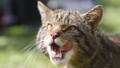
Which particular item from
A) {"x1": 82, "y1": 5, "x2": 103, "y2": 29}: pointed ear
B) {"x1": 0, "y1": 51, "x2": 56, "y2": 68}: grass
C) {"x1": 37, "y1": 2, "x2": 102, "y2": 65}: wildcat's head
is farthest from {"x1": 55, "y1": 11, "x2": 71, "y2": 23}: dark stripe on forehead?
{"x1": 0, "y1": 51, "x2": 56, "y2": 68}: grass

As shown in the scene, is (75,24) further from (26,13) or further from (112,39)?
(26,13)

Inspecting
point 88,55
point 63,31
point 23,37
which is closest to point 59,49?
point 63,31

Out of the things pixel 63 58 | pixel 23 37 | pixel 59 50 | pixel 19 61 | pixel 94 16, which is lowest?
pixel 19 61

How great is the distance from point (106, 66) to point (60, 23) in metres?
0.84

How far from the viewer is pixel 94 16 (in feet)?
27.8

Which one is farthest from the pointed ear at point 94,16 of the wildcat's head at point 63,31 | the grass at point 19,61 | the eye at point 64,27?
the grass at point 19,61

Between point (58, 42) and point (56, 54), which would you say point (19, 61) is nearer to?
point (56, 54)

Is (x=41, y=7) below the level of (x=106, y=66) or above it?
above

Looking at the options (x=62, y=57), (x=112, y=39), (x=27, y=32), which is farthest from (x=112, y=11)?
(x=62, y=57)

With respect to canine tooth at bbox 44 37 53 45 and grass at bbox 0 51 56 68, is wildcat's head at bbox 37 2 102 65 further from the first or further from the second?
grass at bbox 0 51 56 68

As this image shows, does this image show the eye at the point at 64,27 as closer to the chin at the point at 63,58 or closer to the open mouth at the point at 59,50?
the open mouth at the point at 59,50

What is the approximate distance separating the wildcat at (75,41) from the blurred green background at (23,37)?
298 cm

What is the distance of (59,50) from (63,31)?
0.79ft

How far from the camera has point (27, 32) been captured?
16859mm
